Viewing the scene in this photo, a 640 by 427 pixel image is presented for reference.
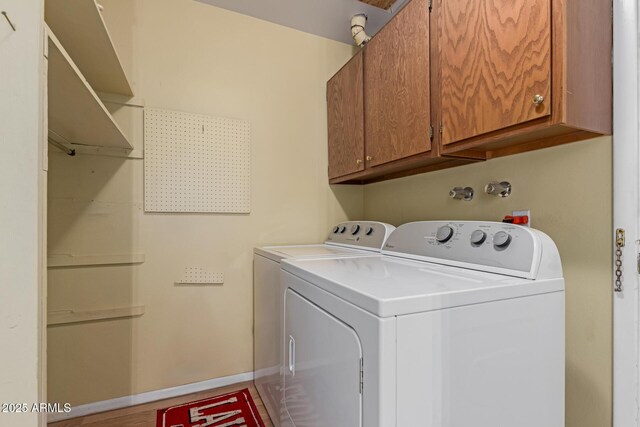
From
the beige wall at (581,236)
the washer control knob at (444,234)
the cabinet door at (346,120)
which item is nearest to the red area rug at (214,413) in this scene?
the washer control knob at (444,234)

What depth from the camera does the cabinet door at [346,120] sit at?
1.97 meters

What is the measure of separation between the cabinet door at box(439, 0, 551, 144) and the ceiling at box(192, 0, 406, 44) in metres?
1.04

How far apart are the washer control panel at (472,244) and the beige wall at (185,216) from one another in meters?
1.06

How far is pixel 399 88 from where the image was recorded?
1.58 m

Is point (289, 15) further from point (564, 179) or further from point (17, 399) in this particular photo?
point (17, 399)

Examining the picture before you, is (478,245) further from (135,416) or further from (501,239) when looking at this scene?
(135,416)

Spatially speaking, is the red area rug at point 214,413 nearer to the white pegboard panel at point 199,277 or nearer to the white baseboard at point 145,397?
the white baseboard at point 145,397

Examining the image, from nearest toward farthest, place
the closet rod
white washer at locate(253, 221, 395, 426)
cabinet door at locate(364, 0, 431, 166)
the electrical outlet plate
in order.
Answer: the electrical outlet plate, cabinet door at locate(364, 0, 431, 166), white washer at locate(253, 221, 395, 426), the closet rod

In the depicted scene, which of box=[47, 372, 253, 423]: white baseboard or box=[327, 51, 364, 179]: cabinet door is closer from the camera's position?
box=[47, 372, 253, 423]: white baseboard

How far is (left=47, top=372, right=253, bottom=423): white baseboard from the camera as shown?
1734 mm

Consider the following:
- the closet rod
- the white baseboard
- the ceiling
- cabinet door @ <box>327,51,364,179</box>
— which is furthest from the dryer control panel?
the closet rod

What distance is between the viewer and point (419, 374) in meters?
0.71

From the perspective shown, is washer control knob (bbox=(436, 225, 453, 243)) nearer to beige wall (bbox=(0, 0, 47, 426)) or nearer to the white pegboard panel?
beige wall (bbox=(0, 0, 47, 426))

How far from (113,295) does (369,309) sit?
1.81 m
